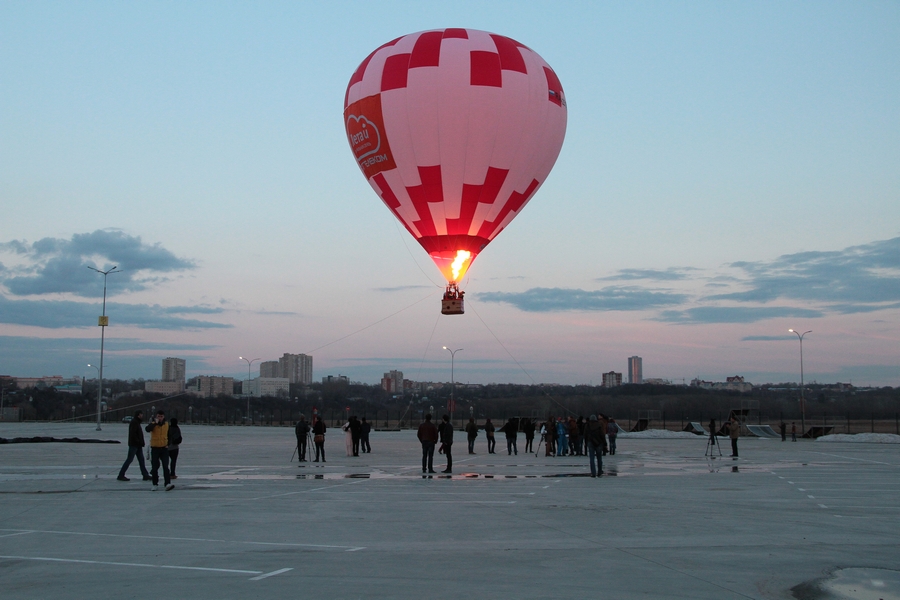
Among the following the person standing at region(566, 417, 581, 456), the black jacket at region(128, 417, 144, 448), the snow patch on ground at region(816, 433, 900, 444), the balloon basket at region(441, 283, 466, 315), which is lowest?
the snow patch on ground at region(816, 433, 900, 444)

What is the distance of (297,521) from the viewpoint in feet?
38.2

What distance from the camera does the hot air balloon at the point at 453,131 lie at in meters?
26.1

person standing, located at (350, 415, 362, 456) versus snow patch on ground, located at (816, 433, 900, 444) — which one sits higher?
person standing, located at (350, 415, 362, 456)

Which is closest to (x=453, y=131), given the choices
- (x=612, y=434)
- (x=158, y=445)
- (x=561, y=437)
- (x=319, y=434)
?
(x=319, y=434)

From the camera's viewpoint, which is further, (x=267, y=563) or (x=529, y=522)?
(x=529, y=522)

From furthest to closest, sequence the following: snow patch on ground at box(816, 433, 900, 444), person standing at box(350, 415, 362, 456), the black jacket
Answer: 1. snow patch on ground at box(816, 433, 900, 444)
2. person standing at box(350, 415, 362, 456)
3. the black jacket

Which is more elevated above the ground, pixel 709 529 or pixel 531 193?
pixel 531 193

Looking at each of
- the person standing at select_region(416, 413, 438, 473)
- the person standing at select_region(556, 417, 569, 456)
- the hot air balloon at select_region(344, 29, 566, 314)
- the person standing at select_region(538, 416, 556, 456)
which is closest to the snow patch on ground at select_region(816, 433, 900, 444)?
the person standing at select_region(556, 417, 569, 456)

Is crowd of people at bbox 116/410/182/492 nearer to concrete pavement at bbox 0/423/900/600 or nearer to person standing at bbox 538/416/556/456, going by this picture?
concrete pavement at bbox 0/423/900/600

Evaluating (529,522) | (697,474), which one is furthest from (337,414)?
(529,522)

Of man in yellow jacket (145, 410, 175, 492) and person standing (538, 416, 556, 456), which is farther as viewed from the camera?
person standing (538, 416, 556, 456)

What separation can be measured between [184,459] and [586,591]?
69.2 ft

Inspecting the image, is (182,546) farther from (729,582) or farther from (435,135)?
(435,135)

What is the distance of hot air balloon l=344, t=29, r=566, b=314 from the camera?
26.1 metres
